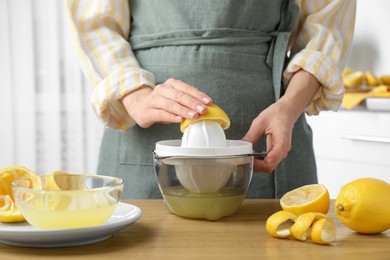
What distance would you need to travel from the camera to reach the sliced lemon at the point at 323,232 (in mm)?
756

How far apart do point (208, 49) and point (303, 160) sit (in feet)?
0.96

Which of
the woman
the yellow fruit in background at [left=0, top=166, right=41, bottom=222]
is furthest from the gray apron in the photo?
the yellow fruit in background at [left=0, top=166, right=41, bottom=222]

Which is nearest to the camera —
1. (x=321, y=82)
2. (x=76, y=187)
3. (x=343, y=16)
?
(x=76, y=187)

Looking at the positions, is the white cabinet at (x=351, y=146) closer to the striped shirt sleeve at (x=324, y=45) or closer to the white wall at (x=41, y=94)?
the white wall at (x=41, y=94)

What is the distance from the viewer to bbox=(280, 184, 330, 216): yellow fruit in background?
891 mm

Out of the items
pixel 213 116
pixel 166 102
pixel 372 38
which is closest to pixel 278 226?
pixel 213 116

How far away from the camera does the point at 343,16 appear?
1.35 m

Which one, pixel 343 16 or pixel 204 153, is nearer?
pixel 204 153

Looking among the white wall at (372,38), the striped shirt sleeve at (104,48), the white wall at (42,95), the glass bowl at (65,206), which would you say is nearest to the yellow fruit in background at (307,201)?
the glass bowl at (65,206)

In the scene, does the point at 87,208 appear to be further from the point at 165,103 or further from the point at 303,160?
the point at 303,160

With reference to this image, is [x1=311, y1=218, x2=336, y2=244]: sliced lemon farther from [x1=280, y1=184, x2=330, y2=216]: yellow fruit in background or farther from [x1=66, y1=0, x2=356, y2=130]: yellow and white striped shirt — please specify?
[x1=66, y1=0, x2=356, y2=130]: yellow and white striped shirt

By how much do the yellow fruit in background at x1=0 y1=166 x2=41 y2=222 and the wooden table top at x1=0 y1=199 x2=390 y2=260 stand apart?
50 millimetres

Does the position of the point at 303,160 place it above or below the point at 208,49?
below

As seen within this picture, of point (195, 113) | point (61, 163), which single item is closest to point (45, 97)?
point (61, 163)
